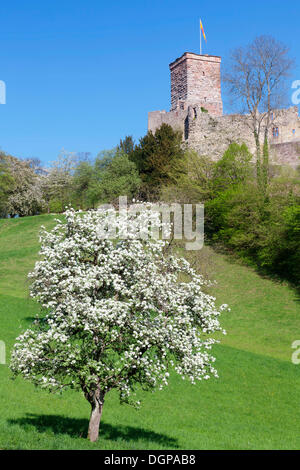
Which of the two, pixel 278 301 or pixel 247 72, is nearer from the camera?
pixel 278 301

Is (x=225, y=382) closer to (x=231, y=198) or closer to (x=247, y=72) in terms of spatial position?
(x=231, y=198)

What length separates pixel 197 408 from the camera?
58.6ft

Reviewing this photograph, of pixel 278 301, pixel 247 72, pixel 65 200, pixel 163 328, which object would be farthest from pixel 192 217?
pixel 163 328

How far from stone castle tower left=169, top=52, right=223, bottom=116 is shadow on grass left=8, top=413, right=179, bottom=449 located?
6137 centimetres

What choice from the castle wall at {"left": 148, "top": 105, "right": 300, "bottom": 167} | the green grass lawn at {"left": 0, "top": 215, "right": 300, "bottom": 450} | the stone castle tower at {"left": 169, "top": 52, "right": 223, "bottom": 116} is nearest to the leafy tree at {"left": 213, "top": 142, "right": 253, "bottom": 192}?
the castle wall at {"left": 148, "top": 105, "right": 300, "bottom": 167}

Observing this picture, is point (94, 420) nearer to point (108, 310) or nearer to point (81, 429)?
point (81, 429)

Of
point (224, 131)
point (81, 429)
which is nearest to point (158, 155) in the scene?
point (224, 131)

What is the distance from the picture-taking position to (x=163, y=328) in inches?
417

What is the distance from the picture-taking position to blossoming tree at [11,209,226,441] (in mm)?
10305

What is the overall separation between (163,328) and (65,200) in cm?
6359

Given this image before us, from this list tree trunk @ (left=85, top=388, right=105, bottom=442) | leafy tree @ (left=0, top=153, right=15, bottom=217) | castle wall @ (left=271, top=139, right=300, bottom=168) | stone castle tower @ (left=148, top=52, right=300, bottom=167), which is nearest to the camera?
tree trunk @ (left=85, top=388, right=105, bottom=442)

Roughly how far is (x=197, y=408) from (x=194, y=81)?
62.2m

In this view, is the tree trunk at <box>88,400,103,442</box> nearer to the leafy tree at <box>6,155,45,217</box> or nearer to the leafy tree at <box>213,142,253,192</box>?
the leafy tree at <box>213,142,253,192</box>
